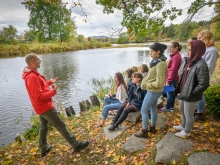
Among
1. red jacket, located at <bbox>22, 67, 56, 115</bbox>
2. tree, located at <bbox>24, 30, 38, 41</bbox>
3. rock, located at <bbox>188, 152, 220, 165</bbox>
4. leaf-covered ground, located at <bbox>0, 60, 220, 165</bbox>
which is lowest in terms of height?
leaf-covered ground, located at <bbox>0, 60, 220, 165</bbox>

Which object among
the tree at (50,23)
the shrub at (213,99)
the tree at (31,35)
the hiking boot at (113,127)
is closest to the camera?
the shrub at (213,99)

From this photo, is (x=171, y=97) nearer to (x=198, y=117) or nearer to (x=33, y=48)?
(x=198, y=117)

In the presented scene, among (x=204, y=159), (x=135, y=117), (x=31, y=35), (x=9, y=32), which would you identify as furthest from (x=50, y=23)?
(x=204, y=159)

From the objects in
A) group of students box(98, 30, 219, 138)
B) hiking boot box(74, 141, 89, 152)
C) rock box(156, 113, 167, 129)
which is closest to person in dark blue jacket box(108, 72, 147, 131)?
group of students box(98, 30, 219, 138)

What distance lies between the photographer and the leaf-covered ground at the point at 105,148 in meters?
2.82

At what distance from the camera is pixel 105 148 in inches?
136

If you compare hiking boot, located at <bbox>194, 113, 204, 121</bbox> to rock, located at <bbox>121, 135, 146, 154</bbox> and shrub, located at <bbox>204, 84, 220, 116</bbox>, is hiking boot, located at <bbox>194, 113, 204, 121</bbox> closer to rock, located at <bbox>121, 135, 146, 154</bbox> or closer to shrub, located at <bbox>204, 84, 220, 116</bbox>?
shrub, located at <bbox>204, 84, 220, 116</bbox>

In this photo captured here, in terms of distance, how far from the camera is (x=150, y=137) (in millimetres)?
3271

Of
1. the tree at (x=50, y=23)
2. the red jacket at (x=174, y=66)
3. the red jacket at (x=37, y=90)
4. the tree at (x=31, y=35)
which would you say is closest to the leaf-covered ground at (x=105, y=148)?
the red jacket at (x=174, y=66)

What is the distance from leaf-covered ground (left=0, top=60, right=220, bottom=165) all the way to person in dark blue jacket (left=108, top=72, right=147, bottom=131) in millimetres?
451

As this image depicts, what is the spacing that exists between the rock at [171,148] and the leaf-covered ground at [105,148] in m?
0.08

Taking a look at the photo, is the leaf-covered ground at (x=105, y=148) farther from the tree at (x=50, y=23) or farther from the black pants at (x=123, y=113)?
the tree at (x=50, y=23)

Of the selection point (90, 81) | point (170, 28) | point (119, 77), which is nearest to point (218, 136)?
point (119, 77)

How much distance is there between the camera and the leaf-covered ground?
2.82 m
